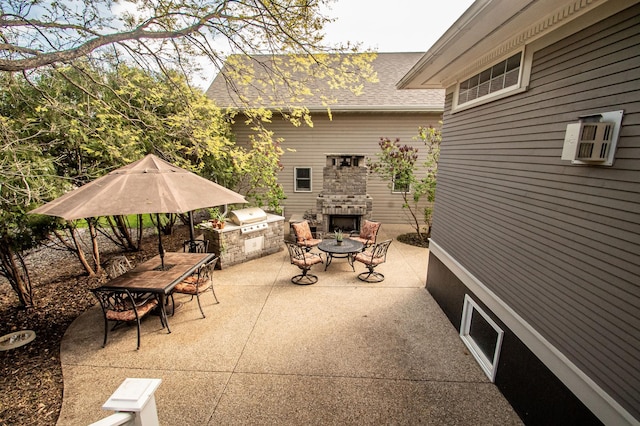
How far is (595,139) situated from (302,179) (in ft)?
31.9

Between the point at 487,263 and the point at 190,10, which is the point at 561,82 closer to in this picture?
the point at 487,263

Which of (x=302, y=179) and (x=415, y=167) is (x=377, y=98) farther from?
(x=302, y=179)

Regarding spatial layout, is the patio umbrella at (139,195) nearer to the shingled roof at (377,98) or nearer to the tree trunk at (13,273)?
the tree trunk at (13,273)

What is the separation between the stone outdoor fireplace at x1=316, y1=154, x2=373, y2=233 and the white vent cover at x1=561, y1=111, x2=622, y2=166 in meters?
6.75

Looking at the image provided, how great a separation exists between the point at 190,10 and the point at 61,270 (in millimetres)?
6898

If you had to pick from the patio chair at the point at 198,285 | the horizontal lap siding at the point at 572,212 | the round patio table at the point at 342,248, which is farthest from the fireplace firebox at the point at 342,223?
the horizontal lap siding at the point at 572,212

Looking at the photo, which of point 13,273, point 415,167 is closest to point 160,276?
point 13,273

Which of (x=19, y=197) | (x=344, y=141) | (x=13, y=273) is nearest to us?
(x=19, y=197)

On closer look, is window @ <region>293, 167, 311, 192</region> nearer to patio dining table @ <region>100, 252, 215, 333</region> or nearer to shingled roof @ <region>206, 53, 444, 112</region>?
shingled roof @ <region>206, 53, 444, 112</region>

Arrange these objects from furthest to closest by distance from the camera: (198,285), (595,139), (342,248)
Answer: (342,248) → (198,285) → (595,139)

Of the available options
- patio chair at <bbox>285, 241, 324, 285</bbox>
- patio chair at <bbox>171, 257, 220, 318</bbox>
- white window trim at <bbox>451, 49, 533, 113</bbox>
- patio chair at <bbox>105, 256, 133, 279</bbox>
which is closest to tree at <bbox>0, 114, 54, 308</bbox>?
patio chair at <bbox>105, 256, 133, 279</bbox>

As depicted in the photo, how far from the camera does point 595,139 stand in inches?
79.4

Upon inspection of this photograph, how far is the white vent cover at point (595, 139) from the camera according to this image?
197 cm

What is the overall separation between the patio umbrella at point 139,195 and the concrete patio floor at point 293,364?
2119mm
